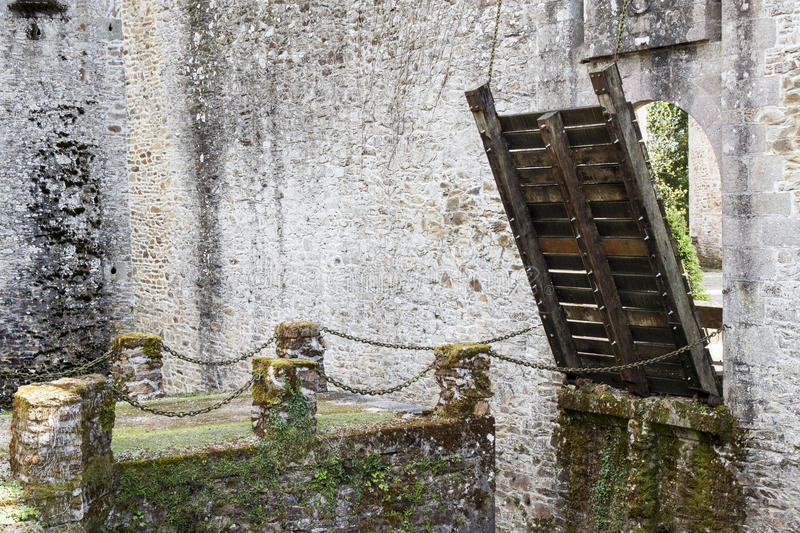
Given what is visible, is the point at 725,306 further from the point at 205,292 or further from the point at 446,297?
the point at 205,292

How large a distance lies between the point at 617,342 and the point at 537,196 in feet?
4.33

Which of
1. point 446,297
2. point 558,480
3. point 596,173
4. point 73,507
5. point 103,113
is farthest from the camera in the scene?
point 103,113

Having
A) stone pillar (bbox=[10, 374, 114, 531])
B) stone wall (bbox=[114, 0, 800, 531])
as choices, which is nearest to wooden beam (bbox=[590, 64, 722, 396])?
stone wall (bbox=[114, 0, 800, 531])

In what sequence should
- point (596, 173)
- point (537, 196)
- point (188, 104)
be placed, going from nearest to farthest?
point (596, 173) → point (537, 196) → point (188, 104)

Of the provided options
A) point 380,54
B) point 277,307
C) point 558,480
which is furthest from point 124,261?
point 558,480

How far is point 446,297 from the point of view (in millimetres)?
8945

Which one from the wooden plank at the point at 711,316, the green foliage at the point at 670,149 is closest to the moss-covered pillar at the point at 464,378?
the wooden plank at the point at 711,316

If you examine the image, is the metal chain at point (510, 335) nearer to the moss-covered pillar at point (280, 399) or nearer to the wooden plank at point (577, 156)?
the wooden plank at point (577, 156)

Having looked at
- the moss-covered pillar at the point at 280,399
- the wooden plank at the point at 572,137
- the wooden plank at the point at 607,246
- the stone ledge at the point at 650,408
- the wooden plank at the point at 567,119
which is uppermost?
the wooden plank at the point at 567,119

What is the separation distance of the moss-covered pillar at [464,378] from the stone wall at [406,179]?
129 centimetres

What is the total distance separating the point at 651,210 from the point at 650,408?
1.70m

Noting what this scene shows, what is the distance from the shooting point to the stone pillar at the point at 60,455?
539 cm

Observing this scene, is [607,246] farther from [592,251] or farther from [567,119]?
[567,119]

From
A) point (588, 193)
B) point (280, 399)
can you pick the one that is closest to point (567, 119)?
point (588, 193)
